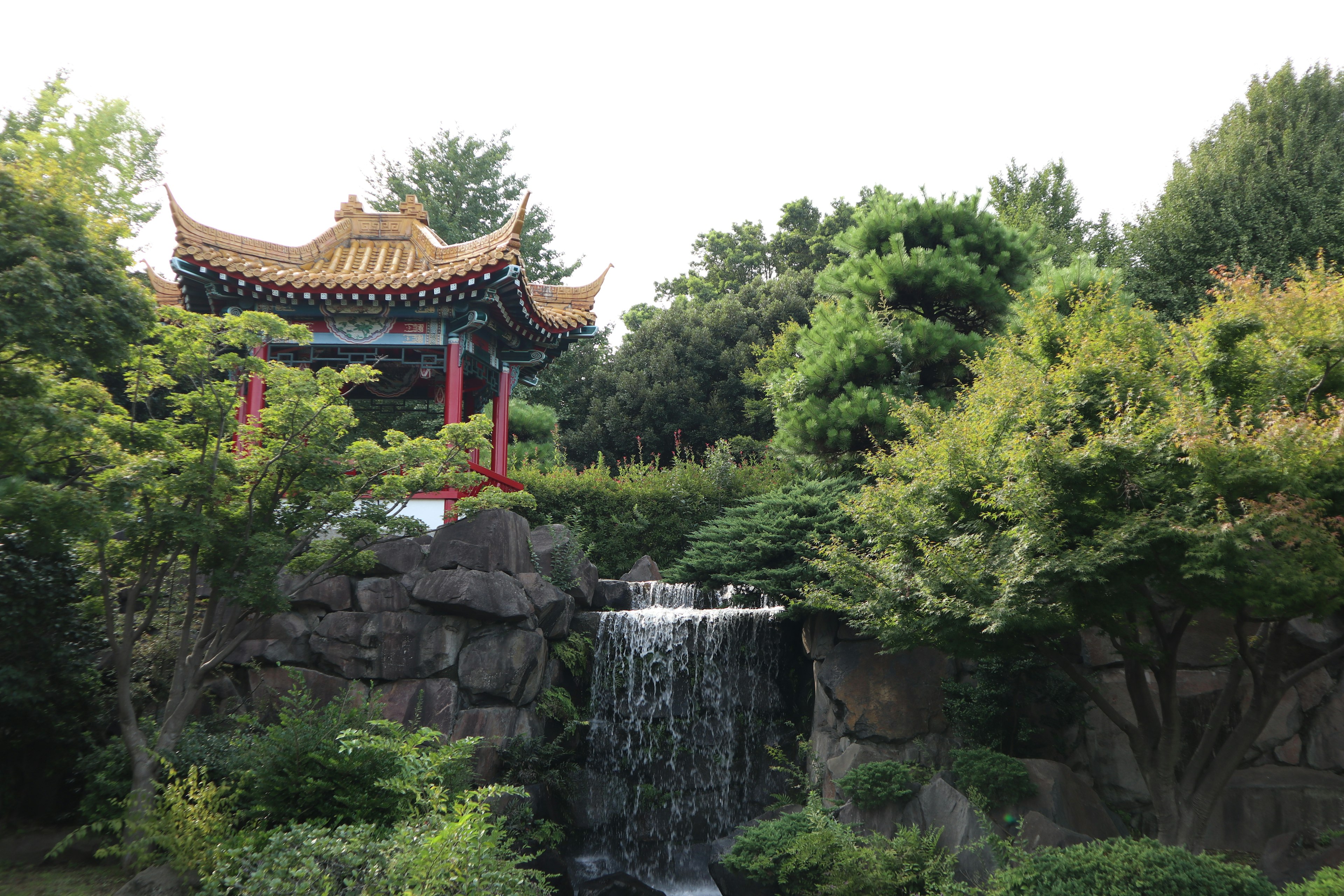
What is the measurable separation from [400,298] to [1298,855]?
532 inches

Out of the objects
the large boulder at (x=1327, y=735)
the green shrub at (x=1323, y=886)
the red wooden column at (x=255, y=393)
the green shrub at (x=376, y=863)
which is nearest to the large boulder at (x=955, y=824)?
the green shrub at (x=1323, y=886)

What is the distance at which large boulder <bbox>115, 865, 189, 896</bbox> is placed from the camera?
7141mm

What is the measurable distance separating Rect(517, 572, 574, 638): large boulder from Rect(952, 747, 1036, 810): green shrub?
19.0ft

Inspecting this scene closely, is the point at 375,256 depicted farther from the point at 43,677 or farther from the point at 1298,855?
the point at 1298,855

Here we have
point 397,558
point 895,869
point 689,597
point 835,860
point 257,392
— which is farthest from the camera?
point 257,392

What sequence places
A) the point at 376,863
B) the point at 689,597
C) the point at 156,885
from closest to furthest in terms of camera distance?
the point at 376,863 < the point at 156,885 < the point at 689,597

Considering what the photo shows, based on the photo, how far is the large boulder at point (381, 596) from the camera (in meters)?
11.3

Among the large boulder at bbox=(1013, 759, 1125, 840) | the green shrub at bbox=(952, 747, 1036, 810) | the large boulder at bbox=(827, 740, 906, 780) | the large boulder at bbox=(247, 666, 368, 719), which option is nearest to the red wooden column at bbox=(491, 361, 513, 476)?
the large boulder at bbox=(247, 666, 368, 719)

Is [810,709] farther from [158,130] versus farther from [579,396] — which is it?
[158,130]

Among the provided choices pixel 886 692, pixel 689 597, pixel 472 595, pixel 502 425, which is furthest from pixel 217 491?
pixel 886 692

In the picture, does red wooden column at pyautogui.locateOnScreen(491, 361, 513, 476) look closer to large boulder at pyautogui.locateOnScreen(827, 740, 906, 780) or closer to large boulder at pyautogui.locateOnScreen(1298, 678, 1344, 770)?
large boulder at pyautogui.locateOnScreen(827, 740, 906, 780)

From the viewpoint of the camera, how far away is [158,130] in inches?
1146

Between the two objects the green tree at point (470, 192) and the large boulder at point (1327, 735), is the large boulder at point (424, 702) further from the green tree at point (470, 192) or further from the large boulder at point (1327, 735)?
the green tree at point (470, 192)

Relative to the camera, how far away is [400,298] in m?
13.2
